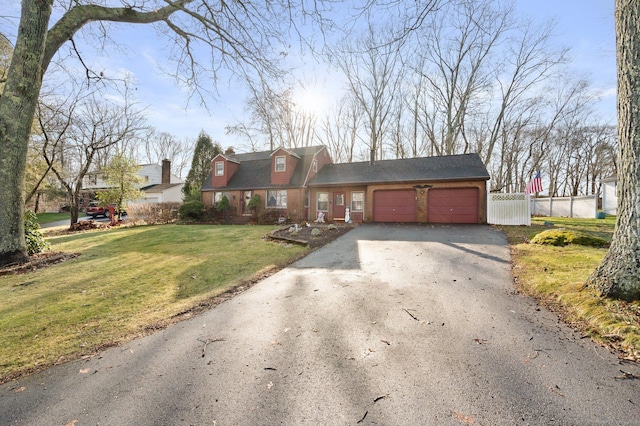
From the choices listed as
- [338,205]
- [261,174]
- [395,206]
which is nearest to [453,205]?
[395,206]

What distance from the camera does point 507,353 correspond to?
2.81 m

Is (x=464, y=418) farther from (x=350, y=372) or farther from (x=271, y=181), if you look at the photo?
(x=271, y=181)

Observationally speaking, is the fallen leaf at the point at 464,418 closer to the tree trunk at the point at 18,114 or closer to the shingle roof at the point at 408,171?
the tree trunk at the point at 18,114

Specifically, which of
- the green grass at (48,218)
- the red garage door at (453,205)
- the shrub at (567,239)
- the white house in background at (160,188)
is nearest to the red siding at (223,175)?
the white house in background at (160,188)

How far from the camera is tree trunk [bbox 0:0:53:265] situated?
21.4 feet

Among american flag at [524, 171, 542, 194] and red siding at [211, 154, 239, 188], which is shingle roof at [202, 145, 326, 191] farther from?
american flag at [524, 171, 542, 194]

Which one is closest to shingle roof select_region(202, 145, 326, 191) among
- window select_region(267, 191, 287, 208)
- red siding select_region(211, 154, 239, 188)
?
red siding select_region(211, 154, 239, 188)

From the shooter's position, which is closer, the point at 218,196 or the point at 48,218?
the point at 218,196

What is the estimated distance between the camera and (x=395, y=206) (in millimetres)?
16016

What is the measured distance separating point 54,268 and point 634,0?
12460 millimetres

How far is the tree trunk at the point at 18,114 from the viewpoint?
6.52m

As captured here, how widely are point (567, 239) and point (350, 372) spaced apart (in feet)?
27.2

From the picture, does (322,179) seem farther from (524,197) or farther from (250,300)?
(250,300)

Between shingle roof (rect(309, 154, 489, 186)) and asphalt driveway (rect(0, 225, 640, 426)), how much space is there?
11627mm
